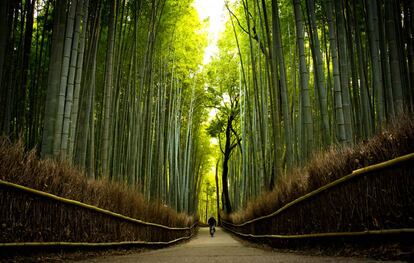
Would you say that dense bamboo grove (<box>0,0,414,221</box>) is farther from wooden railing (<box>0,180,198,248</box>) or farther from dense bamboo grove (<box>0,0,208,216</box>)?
wooden railing (<box>0,180,198,248</box>)

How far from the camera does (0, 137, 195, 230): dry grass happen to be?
2.46m

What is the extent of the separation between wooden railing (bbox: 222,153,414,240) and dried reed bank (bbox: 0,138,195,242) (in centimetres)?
199

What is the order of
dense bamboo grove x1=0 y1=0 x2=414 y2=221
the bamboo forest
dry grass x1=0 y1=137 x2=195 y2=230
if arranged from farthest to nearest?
dense bamboo grove x1=0 y1=0 x2=414 y2=221 → dry grass x1=0 y1=137 x2=195 y2=230 → the bamboo forest

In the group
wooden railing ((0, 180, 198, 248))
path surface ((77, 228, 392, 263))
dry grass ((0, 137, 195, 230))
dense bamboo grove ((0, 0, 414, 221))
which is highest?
dense bamboo grove ((0, 0, 414, 221))

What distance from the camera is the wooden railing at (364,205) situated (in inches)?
78.8

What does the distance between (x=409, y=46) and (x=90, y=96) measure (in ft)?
13.5

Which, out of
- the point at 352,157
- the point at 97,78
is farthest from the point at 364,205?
the point at 97,78

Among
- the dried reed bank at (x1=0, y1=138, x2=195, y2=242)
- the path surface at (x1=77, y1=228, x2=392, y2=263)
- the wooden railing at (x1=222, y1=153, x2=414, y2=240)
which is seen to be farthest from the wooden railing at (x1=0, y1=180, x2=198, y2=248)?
the wooden railing at (x1=222, y1=153, x2=414, y2=240)

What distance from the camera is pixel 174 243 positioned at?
8.09 metres

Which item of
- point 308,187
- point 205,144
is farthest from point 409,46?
point 205,144

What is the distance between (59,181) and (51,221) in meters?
0.32

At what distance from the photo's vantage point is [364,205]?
2385mm

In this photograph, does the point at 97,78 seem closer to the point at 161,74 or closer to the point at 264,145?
the point at 161,74

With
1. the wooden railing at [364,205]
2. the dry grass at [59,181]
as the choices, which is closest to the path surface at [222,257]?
the wooden railing at [364,205]
